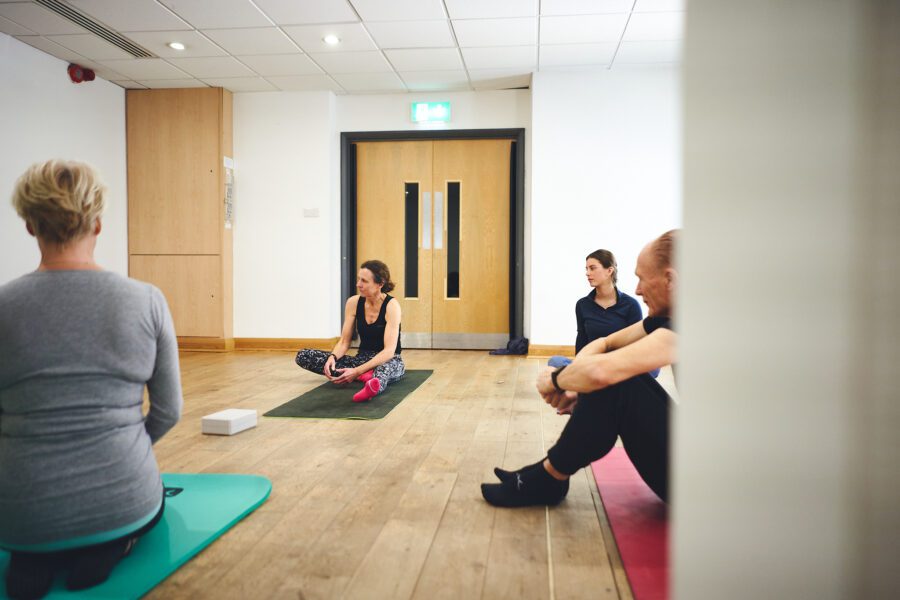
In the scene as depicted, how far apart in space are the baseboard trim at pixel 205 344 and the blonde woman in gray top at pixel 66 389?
187 inches

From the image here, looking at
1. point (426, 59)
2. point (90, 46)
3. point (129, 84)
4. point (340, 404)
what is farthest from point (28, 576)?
point (129, 84)

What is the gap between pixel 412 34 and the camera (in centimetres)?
448

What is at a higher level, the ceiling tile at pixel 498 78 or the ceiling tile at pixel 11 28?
the ceiling tile at pixel 498 78

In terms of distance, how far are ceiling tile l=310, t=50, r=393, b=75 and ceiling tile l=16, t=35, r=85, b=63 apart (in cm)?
193

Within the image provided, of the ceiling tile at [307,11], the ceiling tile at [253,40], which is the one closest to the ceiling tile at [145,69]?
the ceiling tile at [253,40]

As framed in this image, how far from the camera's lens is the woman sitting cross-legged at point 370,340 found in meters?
3.73

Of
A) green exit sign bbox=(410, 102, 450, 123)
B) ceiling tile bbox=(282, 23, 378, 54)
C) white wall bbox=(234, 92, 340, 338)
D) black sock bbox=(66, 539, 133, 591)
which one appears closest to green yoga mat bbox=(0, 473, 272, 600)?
black sock bbox=(66, 539, 133, 591)

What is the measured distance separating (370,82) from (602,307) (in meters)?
3.47

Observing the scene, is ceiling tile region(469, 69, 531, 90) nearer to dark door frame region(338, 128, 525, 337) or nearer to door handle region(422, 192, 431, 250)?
dark door frame region(338, 128, 525, 337)

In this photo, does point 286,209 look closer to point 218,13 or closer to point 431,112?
point 431,112

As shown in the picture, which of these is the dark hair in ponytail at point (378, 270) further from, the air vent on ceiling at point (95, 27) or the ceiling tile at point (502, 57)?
the air vent on ceiling at point (95, 27)

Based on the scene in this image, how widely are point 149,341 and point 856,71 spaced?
134cm

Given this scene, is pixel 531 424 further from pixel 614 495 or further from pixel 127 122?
pixel 127 122

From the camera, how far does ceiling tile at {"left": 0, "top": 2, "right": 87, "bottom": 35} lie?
3.98 metres
